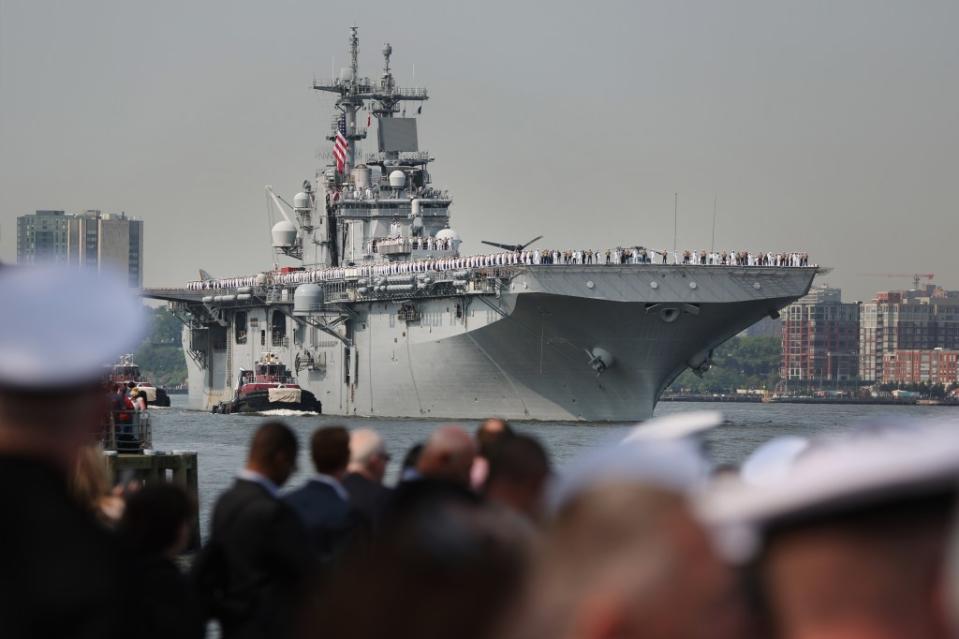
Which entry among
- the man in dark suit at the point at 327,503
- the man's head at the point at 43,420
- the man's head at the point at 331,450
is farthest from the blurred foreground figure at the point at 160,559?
the man's head at the point at 331,450

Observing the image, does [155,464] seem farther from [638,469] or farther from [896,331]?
[896,331]

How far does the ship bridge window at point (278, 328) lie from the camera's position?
2837 inches

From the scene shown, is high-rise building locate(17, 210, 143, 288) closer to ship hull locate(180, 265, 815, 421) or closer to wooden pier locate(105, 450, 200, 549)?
ship hull locate(180, 265, 815, 421)

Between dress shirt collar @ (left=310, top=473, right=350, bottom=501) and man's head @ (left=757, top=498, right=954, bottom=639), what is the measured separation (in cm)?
541

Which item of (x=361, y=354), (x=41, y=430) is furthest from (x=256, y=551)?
(x=361, y=354)

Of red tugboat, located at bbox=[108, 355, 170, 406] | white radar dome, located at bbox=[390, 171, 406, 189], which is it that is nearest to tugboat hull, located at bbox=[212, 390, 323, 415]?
red tugboat, located at bbox=[108, 355, 170, 406]

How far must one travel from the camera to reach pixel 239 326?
76812 millimetres

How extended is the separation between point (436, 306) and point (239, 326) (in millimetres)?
21053

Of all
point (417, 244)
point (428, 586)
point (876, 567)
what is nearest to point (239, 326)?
point (417, 244)

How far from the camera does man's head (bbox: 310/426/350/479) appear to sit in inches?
296

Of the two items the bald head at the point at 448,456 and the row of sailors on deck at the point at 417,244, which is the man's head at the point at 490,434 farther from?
the row of sailors on deck at the point at 417,244

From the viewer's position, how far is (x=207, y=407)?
269 ft

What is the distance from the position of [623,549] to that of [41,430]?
53.0 inches

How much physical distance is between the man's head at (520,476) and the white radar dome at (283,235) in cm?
6892
